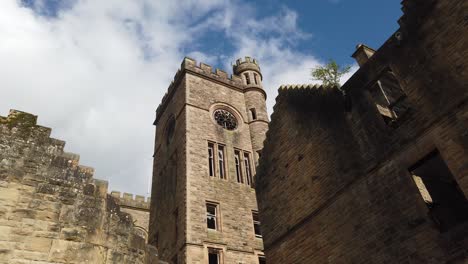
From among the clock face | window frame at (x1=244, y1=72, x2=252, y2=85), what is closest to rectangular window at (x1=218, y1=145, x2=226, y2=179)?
the clock face

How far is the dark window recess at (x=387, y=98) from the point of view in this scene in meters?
8.05

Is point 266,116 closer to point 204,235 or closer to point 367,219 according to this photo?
point 204,235

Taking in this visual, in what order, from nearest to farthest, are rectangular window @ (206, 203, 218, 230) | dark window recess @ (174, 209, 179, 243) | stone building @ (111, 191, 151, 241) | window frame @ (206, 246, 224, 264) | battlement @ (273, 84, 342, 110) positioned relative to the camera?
1. battlement @ (273, 84, 342, 110)
2. window frame @ (206, 246, 224, 264)
3. dark window recess @ (174, 209, 179, 243)
4. rectangular window @ (206, 203, 218, 230)
5. stone building @ (111, 191, 151, 241)

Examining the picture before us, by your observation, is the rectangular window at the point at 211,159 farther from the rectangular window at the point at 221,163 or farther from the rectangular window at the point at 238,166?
the rectangular window at the point at 238,166

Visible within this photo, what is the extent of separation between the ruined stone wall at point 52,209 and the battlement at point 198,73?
19494mm

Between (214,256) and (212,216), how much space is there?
225 centimetres

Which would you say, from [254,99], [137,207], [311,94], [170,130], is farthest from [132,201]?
[311,94]

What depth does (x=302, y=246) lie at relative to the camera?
9.01 meters

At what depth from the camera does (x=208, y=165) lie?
21.0m

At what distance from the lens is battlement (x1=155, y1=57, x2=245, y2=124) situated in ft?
83.1

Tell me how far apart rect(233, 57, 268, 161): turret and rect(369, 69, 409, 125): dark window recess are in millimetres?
14595

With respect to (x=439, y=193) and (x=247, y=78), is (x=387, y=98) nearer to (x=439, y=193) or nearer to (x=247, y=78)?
(x=439, y=193)

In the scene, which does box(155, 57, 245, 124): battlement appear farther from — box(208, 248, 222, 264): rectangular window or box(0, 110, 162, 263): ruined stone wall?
box(0, 110, 162, 263): ruined stone wall

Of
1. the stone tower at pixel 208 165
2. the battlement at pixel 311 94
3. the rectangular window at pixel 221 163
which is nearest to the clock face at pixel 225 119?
the stone tower at pixel 208 165
